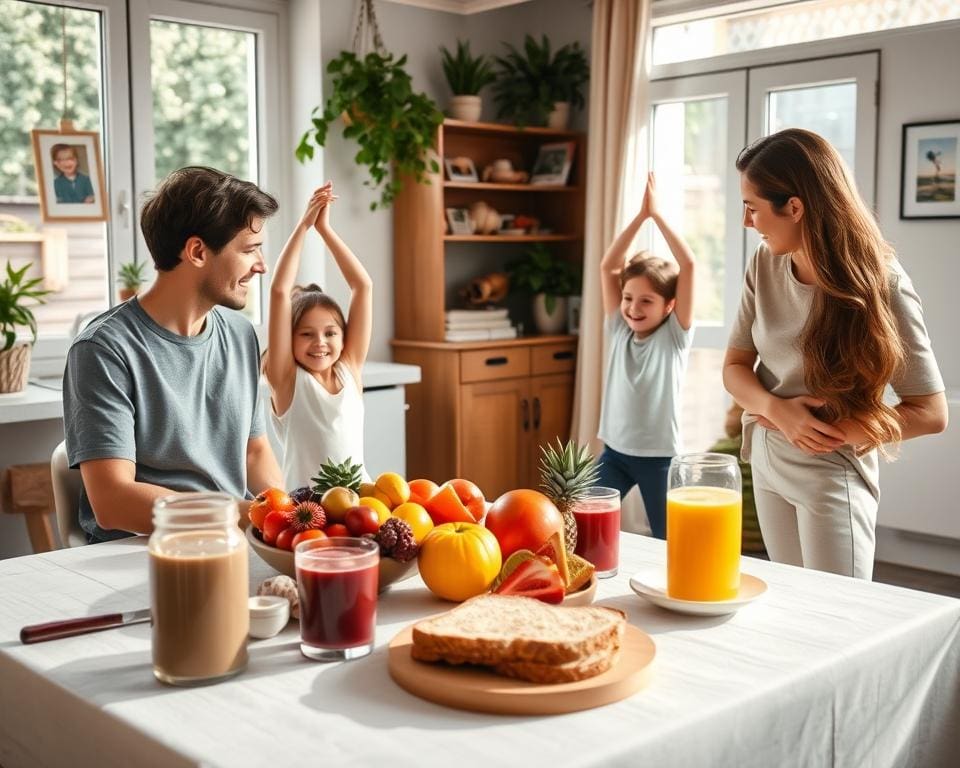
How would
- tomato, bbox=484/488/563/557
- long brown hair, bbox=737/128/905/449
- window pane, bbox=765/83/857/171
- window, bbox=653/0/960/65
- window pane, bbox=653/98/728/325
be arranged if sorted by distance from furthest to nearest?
window pane, bbox=653/98/728/325
window pane, bbox=765/83/857/171
window, bbox=653/0/960/65
long brown hair, bbox=737/128/905/449
tomato, bbox=484/488/563/557

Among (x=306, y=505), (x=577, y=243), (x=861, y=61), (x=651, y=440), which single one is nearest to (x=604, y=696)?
(x=306, y=505)

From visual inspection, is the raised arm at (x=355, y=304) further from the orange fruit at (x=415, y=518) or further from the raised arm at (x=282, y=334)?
the orange fruit at (x=415, y=518)

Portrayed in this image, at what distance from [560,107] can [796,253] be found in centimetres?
318

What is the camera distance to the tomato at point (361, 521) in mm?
1431

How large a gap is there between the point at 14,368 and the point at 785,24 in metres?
3.19

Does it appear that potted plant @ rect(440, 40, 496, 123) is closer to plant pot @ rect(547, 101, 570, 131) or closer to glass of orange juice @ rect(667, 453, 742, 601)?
plant pot @ rect(547, 101, 570, 131)

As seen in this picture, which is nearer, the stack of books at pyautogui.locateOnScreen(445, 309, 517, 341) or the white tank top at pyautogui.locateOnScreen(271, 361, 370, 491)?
the white tank top at pyautogui.locateOnScreen(271, 361, 370, 491)

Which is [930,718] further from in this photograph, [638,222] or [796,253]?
[638,222]

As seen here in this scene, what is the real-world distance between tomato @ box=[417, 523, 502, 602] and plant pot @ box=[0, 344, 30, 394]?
256cm

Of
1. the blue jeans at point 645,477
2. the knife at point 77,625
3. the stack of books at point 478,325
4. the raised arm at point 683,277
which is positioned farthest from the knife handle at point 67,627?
the stack of books at point 478,325

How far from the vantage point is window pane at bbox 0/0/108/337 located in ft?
13.3

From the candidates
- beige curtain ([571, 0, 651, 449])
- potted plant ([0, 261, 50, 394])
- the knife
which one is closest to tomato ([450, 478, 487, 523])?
the knife

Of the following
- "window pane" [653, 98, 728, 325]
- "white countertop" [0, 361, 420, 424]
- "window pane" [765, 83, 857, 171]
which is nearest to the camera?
"white countertop" [0, 361, 420, 424]

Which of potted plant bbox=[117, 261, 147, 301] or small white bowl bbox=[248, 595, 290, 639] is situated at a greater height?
potted plant bbox=[117, 261, 147, 301]
